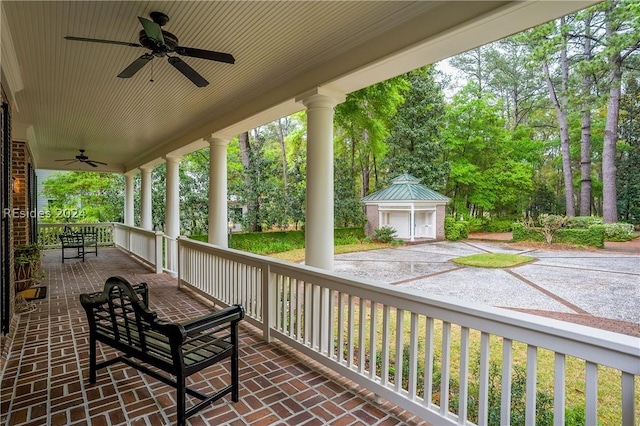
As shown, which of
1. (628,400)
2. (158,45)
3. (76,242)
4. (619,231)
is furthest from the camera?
(619,231)

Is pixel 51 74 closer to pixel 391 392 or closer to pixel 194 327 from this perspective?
pixel 194 327

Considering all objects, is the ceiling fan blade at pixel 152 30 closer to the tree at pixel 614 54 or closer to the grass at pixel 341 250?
the grass at pixel 341 250

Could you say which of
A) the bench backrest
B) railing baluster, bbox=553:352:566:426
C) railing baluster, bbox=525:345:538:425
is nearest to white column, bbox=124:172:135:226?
the bench backrest

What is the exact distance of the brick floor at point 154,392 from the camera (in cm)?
201

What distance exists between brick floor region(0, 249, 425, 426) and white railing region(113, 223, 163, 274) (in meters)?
3.31

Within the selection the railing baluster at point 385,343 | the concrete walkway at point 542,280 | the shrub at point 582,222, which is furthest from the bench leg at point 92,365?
the shrub at point 582,222

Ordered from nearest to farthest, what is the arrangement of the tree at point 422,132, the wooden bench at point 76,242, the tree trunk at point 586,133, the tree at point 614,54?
the wooden bench at point 76,242, the tree at point 614,54, the tree trunk at point 586,133, the tree at point 422,132

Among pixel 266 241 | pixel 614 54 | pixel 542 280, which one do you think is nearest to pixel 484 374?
pixel 542 280

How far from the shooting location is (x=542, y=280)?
7383 mm

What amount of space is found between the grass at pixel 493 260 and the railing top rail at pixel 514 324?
7862 millimetres

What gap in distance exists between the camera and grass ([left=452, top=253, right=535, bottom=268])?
29.7 feet

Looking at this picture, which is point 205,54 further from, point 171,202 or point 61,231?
point 61,231

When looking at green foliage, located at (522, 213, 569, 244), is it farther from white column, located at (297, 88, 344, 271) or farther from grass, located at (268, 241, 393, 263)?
white column, located at (297, 88, 344, 271)

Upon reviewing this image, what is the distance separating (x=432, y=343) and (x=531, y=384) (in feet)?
1.74
